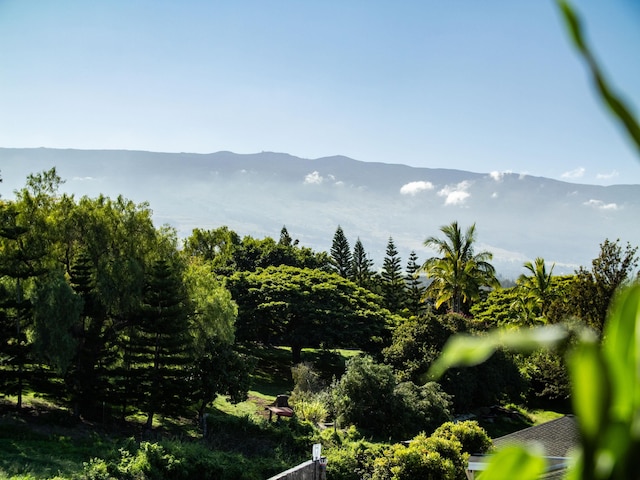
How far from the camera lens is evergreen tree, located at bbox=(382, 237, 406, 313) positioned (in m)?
39.8

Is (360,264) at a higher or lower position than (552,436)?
lower

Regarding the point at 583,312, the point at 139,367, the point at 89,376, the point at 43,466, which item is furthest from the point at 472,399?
the point at 43,466

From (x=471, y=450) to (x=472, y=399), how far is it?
9.65 meters

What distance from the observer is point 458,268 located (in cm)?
2411

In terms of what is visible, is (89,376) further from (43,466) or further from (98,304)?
(43,466)

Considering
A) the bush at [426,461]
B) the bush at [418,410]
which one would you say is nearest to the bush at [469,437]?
the bush at [426,461]

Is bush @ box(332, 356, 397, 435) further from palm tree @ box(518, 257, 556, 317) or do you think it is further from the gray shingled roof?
palm tree @ box(518, 257, 556, 317)

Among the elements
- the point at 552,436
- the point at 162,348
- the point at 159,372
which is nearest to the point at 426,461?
the point at 552,436

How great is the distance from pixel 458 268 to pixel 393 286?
17.2 m

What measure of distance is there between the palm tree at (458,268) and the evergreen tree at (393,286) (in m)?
13.2

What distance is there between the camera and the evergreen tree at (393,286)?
3981 cm

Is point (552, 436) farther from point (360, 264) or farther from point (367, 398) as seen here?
point (360, 264)

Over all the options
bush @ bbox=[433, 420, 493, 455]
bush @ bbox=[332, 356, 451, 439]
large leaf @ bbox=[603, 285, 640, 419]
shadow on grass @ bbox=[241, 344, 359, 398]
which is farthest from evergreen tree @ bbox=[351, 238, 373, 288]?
large leaf @ bbox=[603, 285, 640, 419]

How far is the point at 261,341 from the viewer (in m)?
33.1
